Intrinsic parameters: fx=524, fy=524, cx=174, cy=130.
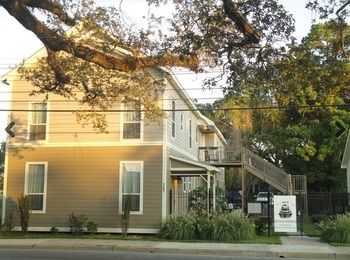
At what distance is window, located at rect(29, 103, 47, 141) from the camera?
25.1 m

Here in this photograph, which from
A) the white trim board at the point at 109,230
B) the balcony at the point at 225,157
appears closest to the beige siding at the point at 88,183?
the white trim board at the point at 109,230

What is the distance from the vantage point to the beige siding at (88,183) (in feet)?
77.5

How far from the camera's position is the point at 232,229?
2112 centimetres

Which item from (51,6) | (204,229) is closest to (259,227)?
(204,229)

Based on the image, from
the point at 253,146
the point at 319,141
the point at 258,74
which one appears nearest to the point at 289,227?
the point at 258,74

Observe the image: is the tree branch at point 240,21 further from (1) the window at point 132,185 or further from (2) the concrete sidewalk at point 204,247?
(1) the window at point 132,185

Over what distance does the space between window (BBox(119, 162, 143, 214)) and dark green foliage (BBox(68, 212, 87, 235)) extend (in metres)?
1.74

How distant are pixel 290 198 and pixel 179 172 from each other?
17.7ft

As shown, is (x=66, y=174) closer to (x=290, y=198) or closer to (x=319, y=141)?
(x=290, y=198)

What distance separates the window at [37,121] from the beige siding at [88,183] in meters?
0.69

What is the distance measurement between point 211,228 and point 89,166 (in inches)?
261

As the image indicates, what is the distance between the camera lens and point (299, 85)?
1412 cm

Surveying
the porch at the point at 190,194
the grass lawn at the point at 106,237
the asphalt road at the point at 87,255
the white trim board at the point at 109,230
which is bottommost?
the asphalt road at the point at 87,255

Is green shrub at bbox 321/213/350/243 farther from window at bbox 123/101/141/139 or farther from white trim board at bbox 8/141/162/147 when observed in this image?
window at bbox 123/101/141/139
